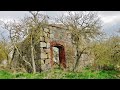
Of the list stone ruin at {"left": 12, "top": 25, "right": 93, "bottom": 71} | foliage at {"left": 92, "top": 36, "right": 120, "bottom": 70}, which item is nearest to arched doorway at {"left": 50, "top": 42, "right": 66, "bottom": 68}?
stone ruin at {"left": 12, "top": 25, "right": 93, "bottom": 71}

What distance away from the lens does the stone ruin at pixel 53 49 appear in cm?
1367

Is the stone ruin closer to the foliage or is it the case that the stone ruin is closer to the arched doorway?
the arched doorway

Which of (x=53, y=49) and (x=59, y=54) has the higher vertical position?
(x=53, y=49)

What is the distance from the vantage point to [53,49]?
14.8 metres

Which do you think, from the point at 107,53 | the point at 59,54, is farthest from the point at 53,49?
the point at 107,53

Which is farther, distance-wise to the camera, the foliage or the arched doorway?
the arched doorway

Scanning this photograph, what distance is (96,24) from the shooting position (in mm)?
13125

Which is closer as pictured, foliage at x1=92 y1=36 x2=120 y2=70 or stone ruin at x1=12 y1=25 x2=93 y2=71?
foliage at x1=92 y1=36 x2=120 y2=70

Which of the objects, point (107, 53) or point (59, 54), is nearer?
point (107, 53)

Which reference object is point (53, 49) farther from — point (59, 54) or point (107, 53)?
point (107, 53)

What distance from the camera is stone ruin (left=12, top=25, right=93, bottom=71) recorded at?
13.7m
